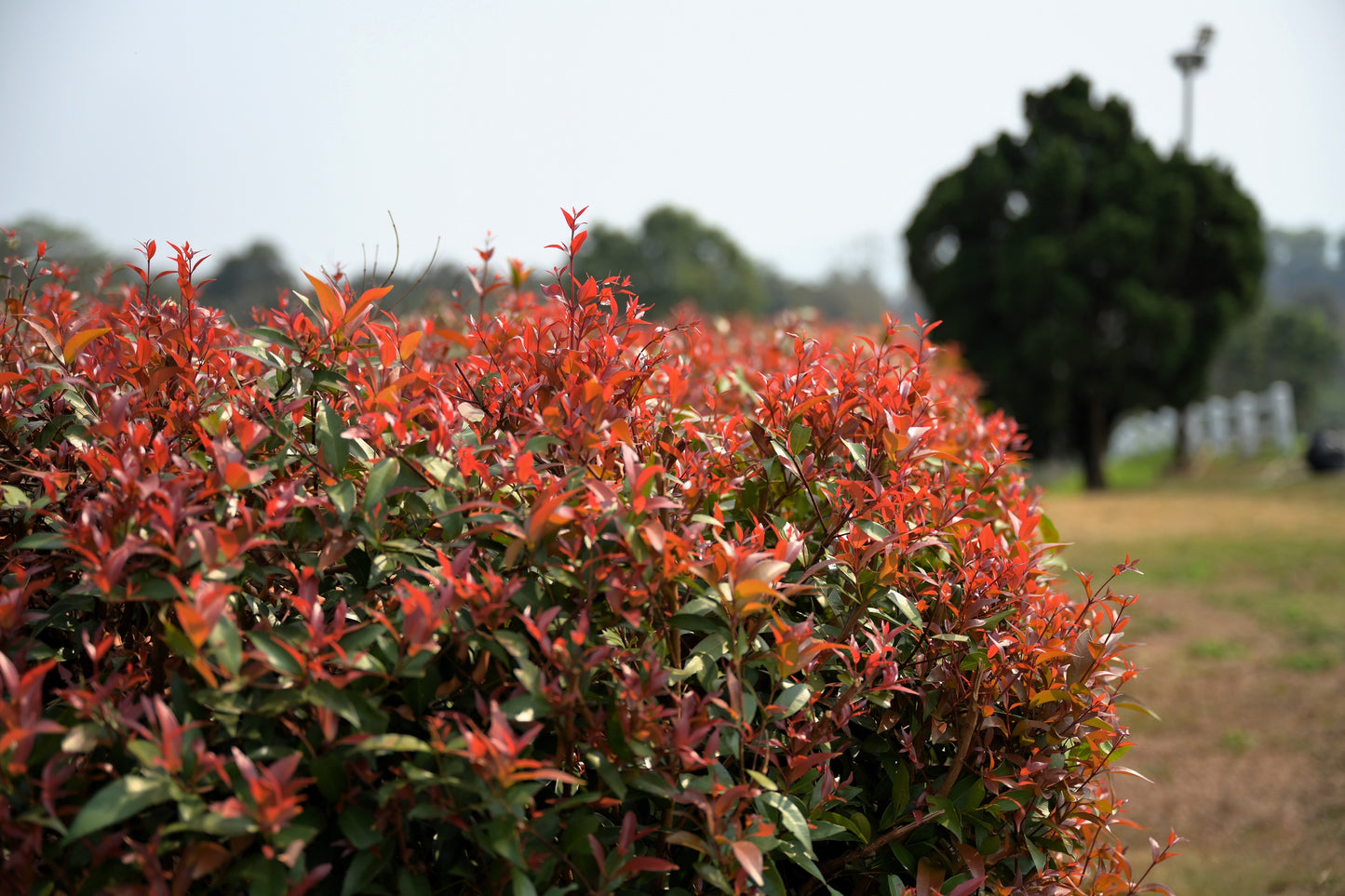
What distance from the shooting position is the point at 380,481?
1.30 metres

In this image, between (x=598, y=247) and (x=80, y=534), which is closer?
(x=80, y=534)

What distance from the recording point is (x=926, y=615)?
5.62 ft

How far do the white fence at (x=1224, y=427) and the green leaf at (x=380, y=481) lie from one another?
60.6 ft

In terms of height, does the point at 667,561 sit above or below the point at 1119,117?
below

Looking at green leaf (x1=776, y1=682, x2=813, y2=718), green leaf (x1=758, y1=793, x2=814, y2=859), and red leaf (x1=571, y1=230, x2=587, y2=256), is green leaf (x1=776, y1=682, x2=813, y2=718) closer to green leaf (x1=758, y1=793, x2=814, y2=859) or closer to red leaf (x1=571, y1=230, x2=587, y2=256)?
green leaf (x1=758, y1=793, x2=814, y2=859)

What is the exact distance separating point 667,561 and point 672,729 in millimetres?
250

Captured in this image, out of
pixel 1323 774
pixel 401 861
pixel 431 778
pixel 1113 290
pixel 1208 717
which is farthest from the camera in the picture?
pixel 1113 290

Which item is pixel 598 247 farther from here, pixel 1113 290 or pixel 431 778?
pixel 431 778

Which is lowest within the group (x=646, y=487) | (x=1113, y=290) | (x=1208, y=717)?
(x=1208, y=717)

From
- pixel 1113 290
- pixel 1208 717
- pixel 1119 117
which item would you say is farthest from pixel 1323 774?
pixel 1119 117

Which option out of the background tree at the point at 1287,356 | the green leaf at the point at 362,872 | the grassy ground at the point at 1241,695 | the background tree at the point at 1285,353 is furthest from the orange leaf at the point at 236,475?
the background tree at the point at 1285,353

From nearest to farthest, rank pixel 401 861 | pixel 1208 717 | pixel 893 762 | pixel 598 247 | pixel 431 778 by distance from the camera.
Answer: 1. pixel 431 778
2. pixel 401 861
3. pixel 893 762
4. pixel 1208 717
5. pixel 598 247

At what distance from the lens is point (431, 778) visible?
1.14 metres

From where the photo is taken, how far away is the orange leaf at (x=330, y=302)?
4.91 ft
